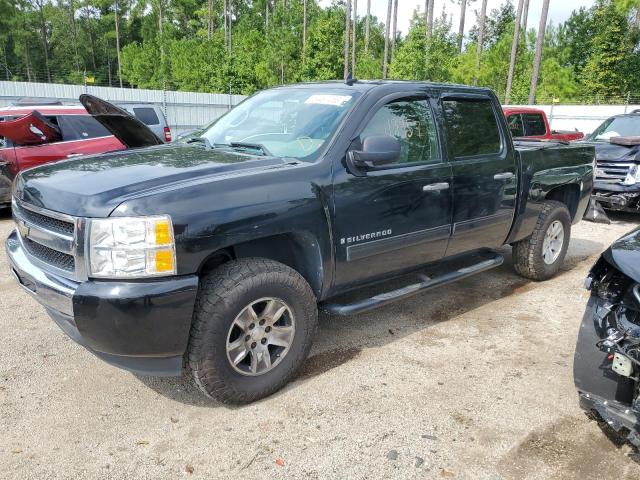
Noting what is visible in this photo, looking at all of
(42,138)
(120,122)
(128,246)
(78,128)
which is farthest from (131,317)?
(78,128)

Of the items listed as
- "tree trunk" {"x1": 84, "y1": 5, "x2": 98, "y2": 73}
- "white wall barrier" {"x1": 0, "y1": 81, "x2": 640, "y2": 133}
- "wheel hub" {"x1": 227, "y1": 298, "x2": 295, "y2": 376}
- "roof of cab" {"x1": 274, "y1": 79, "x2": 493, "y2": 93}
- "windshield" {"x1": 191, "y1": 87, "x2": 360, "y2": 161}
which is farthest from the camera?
"tree trunk" {"x1": 84, "y1": 5, "x2": 98, "y2": 73}

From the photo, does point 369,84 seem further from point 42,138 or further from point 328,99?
point 42,138

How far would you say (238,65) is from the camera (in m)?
33.7

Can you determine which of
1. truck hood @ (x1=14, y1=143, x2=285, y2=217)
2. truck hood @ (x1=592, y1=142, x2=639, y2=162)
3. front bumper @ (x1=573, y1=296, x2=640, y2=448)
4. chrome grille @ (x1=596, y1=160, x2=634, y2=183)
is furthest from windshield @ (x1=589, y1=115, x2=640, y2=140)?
truck hood @ (x1=14, y1=143, x2=285, y2=217)

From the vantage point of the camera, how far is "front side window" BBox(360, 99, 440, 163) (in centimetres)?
379

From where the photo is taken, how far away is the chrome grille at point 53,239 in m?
2.72

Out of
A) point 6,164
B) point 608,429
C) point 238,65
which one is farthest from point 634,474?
point 238,65

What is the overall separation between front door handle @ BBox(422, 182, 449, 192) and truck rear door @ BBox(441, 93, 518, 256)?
117 mm

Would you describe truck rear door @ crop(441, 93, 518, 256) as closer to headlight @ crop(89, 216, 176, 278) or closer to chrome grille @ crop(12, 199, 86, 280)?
headlight @ crop(89, 216, 176, 278)

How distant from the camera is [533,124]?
37.0 ft

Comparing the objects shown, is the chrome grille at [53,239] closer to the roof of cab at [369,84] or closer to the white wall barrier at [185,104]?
the roof of cab at [369,84]

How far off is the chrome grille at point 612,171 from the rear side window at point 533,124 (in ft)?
Answer: 6.74

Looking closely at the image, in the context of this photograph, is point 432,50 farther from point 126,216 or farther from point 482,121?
point 126,216

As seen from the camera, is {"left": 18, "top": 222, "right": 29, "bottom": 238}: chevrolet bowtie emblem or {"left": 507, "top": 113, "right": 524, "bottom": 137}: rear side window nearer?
{"left": 18, "top": 222, "right": 29, "bottom": 238}: chevrolet bowtie emblem
